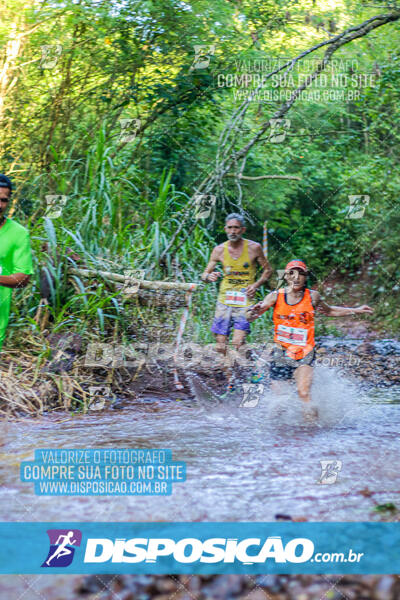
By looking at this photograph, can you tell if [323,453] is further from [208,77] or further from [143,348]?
[208,77]

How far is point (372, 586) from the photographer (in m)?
2.56

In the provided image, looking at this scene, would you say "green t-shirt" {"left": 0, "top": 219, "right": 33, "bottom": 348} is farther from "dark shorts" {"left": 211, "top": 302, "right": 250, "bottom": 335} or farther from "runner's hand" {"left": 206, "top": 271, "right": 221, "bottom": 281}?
"dark shorts" {"left": 211, "top": 302, "right": 250, "bottom": 335}

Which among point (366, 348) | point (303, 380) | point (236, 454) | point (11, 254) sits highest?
point (11, 254)

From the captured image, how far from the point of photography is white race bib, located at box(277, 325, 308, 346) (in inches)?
203

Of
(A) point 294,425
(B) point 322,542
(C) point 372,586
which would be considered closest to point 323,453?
(A) point 294,425

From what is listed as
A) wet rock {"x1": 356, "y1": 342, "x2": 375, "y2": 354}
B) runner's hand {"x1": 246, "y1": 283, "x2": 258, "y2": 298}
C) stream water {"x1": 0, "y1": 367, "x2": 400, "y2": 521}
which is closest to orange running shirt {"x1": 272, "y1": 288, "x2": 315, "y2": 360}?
stream water {"x1": 0, "y1": 367, "x2": 400, "y2": 521}

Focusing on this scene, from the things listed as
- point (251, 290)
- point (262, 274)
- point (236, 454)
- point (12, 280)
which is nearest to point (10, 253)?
point (12, 280)

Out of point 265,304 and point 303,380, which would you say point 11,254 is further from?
point 303,380

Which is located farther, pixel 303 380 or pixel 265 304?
pixel 265 304

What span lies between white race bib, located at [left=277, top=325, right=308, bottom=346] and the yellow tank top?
42.8 inches

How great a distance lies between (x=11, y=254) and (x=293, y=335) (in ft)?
7.85

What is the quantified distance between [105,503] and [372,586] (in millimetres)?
1452

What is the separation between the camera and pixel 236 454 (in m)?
4.21

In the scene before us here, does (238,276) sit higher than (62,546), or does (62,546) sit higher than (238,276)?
(238,276)
